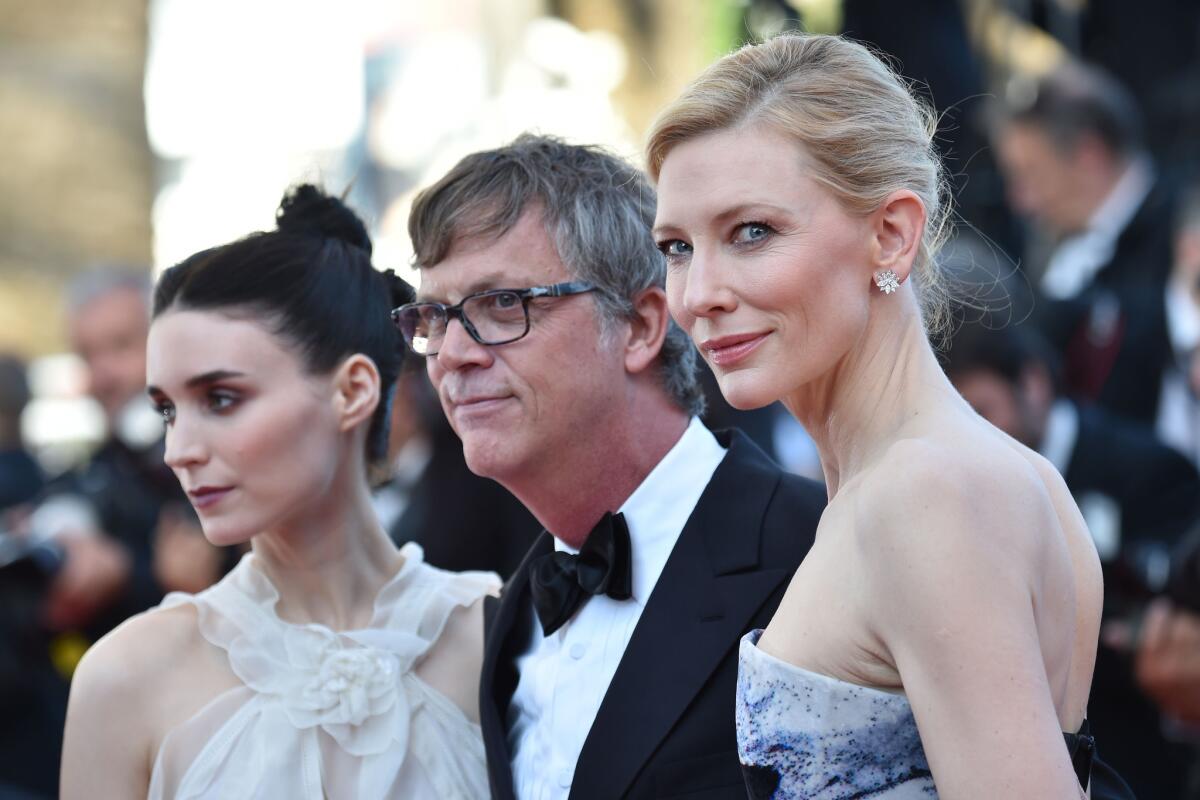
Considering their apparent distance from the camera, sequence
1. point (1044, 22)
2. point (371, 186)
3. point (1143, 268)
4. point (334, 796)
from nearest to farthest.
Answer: point (334, 796)
point (1143, 268)
point (1044, 22)
point (371, 186)

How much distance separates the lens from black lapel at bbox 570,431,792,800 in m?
2.65

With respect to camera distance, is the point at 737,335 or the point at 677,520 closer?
the point at 737,335

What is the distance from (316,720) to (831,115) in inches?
62.2

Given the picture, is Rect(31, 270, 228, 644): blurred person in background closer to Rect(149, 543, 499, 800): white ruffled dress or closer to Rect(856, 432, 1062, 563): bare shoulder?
Rect(149, 543, 499, 800): white ruffled dress

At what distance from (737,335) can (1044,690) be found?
2.19 ft

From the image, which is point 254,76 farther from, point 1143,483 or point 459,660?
point 459,660

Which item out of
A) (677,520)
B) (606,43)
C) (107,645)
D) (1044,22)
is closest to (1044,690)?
(677,520)

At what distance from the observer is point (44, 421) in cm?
1188

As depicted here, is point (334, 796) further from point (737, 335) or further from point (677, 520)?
point (737, 335)

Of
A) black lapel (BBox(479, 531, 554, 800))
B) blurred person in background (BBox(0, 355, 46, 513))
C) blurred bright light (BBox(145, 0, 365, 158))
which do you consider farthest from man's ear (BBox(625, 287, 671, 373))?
blurred bright light (BBox(145, 0, 365, 158))

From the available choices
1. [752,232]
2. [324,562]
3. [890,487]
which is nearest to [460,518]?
[324,562]

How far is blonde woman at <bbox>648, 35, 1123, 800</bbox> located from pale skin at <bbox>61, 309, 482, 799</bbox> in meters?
1.03

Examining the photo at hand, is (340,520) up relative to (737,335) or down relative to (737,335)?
down

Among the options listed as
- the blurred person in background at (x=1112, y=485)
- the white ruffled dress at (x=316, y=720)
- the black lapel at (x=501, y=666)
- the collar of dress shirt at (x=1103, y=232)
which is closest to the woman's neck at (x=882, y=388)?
the black lapel at (x=501, y=666)
